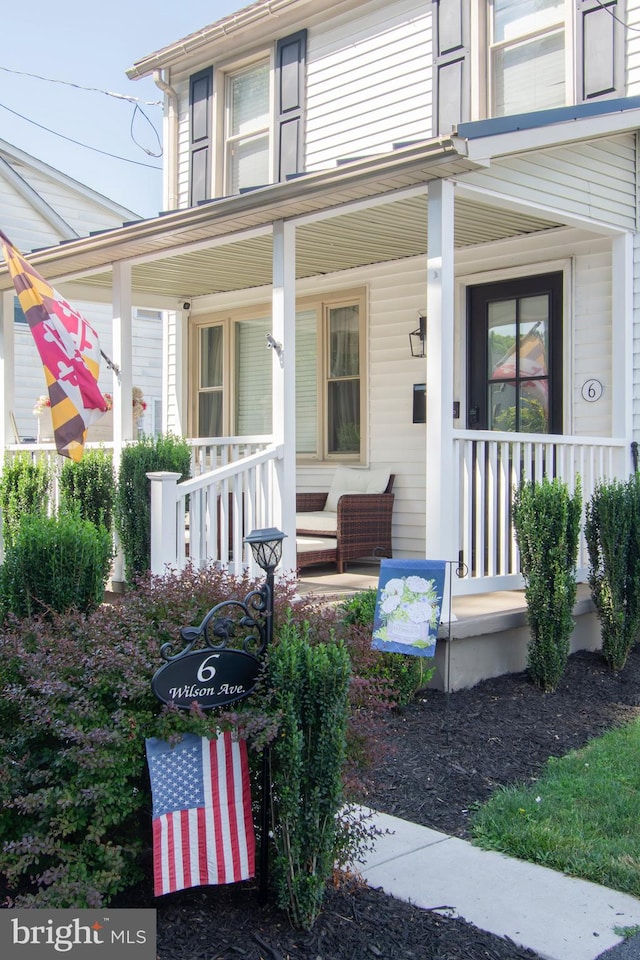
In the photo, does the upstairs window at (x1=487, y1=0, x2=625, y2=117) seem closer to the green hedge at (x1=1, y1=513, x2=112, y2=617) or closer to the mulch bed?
the mulch bed

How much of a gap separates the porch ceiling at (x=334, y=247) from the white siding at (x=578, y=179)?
525 mm

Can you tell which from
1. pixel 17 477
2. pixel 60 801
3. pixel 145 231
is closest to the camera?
pixel 60 801

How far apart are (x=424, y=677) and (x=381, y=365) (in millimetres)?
4241

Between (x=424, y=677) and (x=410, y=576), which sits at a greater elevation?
(x=410, y=576)

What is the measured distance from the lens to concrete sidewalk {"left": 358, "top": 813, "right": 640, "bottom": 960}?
2.92 meters

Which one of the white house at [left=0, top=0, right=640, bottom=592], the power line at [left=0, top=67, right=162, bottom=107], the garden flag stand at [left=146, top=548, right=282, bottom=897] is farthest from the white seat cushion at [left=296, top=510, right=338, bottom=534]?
the power line at [left=0, top=67, right=162, bottom=107]

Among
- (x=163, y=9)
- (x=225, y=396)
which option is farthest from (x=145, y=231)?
(x=163, y=9)

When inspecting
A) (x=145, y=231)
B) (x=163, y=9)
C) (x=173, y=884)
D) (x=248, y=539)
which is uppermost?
(x=163, y=9)

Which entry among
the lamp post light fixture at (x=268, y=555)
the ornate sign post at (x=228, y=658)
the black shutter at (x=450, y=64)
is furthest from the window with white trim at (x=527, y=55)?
the ornate sign post at (x=228, y=658)

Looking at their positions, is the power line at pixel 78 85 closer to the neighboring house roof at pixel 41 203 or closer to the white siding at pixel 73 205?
the neighboring house roof at pixel 41 203

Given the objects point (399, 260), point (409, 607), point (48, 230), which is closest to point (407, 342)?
point (399, 260)

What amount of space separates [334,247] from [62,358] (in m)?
2.90

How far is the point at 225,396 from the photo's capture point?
10383mm

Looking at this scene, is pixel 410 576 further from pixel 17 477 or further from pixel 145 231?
pixel 17 477
